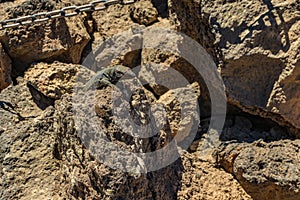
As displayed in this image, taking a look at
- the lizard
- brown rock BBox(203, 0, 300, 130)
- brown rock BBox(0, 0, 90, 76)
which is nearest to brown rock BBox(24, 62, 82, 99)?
brown rock BBox(0, 0, 90, 76)

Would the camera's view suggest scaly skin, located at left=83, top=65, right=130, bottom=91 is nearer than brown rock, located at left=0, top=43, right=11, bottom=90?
Yes

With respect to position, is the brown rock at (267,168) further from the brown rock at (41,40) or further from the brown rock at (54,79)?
the brown rock at (41,40)

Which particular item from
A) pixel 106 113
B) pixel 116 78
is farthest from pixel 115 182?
pixel 116 78

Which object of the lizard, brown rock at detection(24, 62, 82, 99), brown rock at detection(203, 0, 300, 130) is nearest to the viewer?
the lizard

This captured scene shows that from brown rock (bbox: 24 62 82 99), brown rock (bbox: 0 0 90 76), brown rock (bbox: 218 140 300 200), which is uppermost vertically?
brown rock (bbox: 0 0 90 76)

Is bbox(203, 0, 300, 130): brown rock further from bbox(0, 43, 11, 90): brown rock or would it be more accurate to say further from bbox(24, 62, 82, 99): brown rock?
bbox(0, 43, 11, 90): brown rock

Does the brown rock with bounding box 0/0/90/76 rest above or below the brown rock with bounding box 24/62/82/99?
above

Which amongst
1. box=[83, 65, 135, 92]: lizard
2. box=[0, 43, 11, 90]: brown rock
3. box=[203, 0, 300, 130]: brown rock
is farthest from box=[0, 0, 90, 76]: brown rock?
box=[203, 0, 300, 130]: brown rock

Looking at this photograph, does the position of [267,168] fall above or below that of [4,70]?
below

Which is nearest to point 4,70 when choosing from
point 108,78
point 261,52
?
point 108,78

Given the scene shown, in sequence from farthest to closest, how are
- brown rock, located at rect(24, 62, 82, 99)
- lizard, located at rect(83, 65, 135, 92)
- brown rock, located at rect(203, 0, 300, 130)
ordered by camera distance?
brown rock, located at rect(24, 62, 82, 99)
brown rock, located at rect(203, 0, 300, 130)
lizard, located at rect(83, 65, 135, 92)

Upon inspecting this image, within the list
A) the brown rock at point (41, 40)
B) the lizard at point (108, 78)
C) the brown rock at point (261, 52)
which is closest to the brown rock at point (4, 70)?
the brown rock at point (41, 40)

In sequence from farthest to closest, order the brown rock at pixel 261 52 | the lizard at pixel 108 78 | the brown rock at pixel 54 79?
the brown rock at pixel 54 79 → the brown rock at pixel 261 52 → the lizard at pixel 108 78

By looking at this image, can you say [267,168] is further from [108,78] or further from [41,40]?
[41,40]
